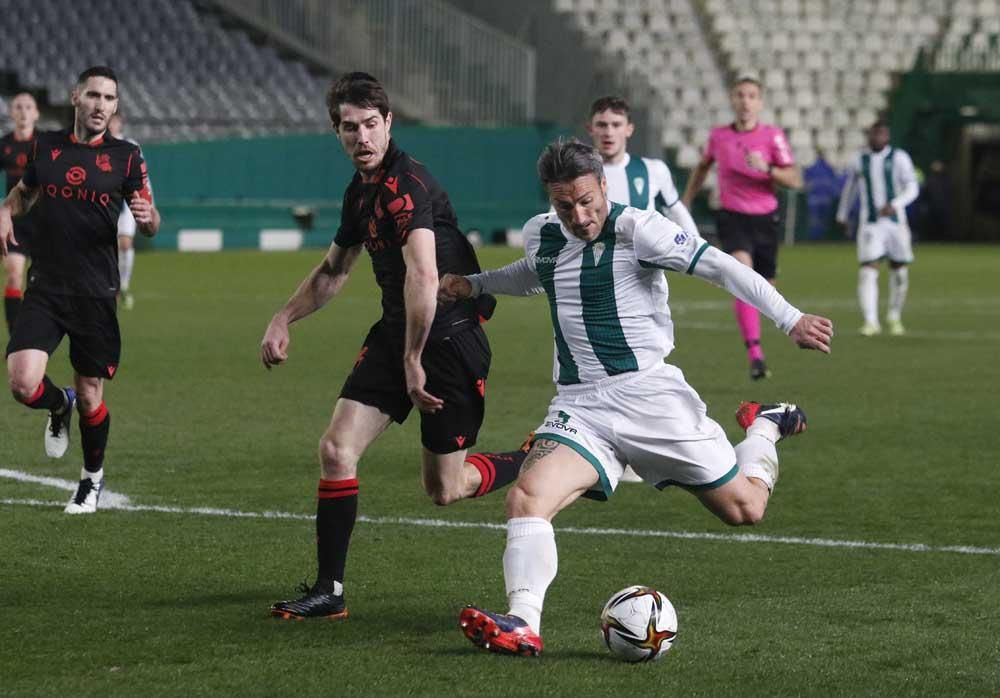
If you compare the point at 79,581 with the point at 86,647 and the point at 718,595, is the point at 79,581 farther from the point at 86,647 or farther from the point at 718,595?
the point at 718,595

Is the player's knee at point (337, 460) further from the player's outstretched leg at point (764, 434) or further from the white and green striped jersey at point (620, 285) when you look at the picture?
the player's outstretched leg at point (764, 434)

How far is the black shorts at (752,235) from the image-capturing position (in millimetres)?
14727

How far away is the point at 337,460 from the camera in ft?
21.2

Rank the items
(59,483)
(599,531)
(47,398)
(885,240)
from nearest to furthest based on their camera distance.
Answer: (599,531)
(47,398)
(59,483)
(885,240)

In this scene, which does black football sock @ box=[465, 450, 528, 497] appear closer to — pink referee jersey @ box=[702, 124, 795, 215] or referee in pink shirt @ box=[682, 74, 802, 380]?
referee in pink shirt @ box=[682, 74, 802, 380]

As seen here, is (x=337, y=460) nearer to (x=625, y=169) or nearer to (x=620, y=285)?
(x=620, y=285)

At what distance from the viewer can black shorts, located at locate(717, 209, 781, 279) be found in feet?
48.3

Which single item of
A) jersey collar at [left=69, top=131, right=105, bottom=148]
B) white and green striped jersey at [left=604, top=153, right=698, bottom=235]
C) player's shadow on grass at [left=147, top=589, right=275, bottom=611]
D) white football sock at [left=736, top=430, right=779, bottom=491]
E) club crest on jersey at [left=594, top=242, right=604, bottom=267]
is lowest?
player's shadow on grass at [left=147, top=589, right=275, bottom=611]

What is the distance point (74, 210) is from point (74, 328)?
0.52 meters

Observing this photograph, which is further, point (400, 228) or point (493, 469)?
point (493, 469)

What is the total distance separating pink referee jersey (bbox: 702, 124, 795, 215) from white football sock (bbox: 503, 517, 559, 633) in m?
8.91

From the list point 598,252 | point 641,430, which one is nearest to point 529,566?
point 641,430

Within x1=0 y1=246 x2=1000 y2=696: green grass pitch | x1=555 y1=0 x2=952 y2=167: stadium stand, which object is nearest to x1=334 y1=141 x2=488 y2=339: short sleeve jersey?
x1=0 y1=246 x2=1000 y2=696: green grass pitch

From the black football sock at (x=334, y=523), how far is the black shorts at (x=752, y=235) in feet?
28.2
